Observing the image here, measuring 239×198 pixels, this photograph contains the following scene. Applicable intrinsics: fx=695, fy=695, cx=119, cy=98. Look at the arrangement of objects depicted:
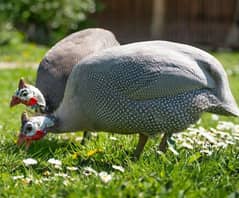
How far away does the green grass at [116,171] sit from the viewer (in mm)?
3594

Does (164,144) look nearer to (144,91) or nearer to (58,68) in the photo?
(144,91)

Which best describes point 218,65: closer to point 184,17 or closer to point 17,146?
point 17,146

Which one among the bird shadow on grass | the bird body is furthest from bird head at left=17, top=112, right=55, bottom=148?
the bird body

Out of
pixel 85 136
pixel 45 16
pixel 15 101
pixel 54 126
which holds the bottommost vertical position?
pixel 45 16

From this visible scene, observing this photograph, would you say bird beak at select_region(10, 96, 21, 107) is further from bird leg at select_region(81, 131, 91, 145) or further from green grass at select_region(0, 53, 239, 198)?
bird leg at select_region(81, 131, 91, 145)

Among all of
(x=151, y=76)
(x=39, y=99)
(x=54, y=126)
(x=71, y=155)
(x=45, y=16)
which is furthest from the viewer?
(x=45, y=16)

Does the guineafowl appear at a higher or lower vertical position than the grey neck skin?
higher

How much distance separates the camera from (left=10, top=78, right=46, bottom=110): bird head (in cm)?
486

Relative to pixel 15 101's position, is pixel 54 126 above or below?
below

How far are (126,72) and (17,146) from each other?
995 millimetres

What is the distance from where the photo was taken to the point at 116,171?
427 centimetres

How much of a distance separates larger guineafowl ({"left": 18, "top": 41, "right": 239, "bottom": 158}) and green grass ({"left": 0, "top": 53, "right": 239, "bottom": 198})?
0.24m

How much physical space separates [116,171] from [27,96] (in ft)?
3.26

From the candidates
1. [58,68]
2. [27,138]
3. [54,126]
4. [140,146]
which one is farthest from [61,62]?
[140,146]
